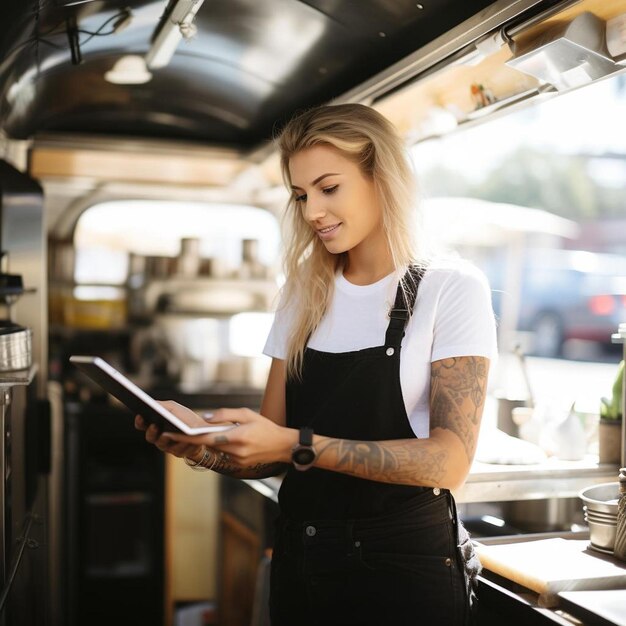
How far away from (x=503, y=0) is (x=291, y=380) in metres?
1.07

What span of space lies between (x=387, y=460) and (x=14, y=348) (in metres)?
1.55

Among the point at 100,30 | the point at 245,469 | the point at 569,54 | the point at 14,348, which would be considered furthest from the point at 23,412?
the point at 569,54

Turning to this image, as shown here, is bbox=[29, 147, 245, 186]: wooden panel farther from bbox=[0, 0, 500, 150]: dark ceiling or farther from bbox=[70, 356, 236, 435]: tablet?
bbox=[70, 356, 236, 435]: tablet

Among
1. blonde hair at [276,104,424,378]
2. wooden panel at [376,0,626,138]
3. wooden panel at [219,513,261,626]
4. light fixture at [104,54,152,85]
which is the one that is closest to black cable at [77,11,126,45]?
light fixture at [104,54,152,85]

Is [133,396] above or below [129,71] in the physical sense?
below

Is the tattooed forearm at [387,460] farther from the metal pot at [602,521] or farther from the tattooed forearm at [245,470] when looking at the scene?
the metal pot at [602,521]

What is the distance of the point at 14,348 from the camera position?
276cm

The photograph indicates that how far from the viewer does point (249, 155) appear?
4.73m

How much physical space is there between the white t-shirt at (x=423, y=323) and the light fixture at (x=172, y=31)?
1.03m

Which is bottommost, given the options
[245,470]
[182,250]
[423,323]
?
[245,470]

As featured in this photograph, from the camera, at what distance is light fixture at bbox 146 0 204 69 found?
2.51 meters

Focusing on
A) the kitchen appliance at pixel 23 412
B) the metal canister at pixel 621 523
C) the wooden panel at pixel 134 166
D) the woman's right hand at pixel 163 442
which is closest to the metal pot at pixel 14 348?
the kitchen appliance at pixel 23 412

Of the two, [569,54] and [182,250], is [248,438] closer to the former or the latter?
[569,54]

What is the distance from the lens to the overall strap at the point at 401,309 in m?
1.90
